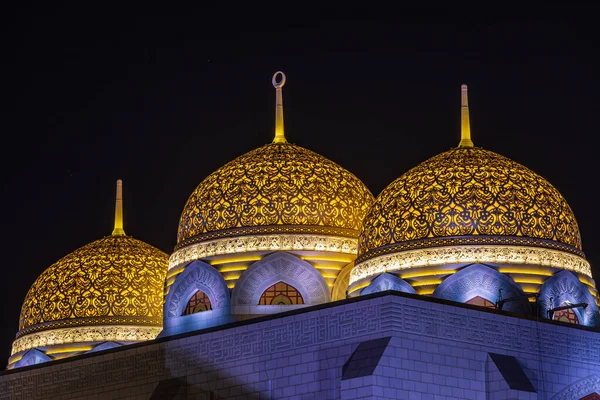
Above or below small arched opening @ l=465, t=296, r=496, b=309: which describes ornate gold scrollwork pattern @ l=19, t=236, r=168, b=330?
above

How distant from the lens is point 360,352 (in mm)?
35625

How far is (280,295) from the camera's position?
149 feet

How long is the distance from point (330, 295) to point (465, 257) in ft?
14.8

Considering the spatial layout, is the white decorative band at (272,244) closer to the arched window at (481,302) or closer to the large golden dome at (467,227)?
the large golden dome at (467,227)

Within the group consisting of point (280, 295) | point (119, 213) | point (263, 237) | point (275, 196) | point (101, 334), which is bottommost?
point (280, 295)

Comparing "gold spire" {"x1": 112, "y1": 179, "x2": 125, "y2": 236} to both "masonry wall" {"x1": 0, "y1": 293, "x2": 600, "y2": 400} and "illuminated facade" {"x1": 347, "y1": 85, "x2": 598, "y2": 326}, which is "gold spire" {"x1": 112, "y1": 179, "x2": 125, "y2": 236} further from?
"masonry wall" {"x1": 0, "y1": 293, "x2": 600, "y2": 400}

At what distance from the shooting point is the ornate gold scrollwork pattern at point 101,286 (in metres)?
49.7

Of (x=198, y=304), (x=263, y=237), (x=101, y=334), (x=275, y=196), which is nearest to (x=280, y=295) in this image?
(x=263, y=237)

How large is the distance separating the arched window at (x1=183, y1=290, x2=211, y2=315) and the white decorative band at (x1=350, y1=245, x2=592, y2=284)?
451cm

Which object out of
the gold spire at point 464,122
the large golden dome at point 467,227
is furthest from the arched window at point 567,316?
the gold spire at point 464,122

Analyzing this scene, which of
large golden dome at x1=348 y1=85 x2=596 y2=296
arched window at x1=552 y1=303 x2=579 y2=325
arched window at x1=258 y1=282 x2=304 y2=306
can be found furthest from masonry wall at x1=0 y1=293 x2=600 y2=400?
arched window at x1=258 y1=282 x2=304 y2=306

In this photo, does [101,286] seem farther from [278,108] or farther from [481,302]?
[481,302]

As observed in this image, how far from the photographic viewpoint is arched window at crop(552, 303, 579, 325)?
42.9 meters

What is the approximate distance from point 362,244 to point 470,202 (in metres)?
3.01
